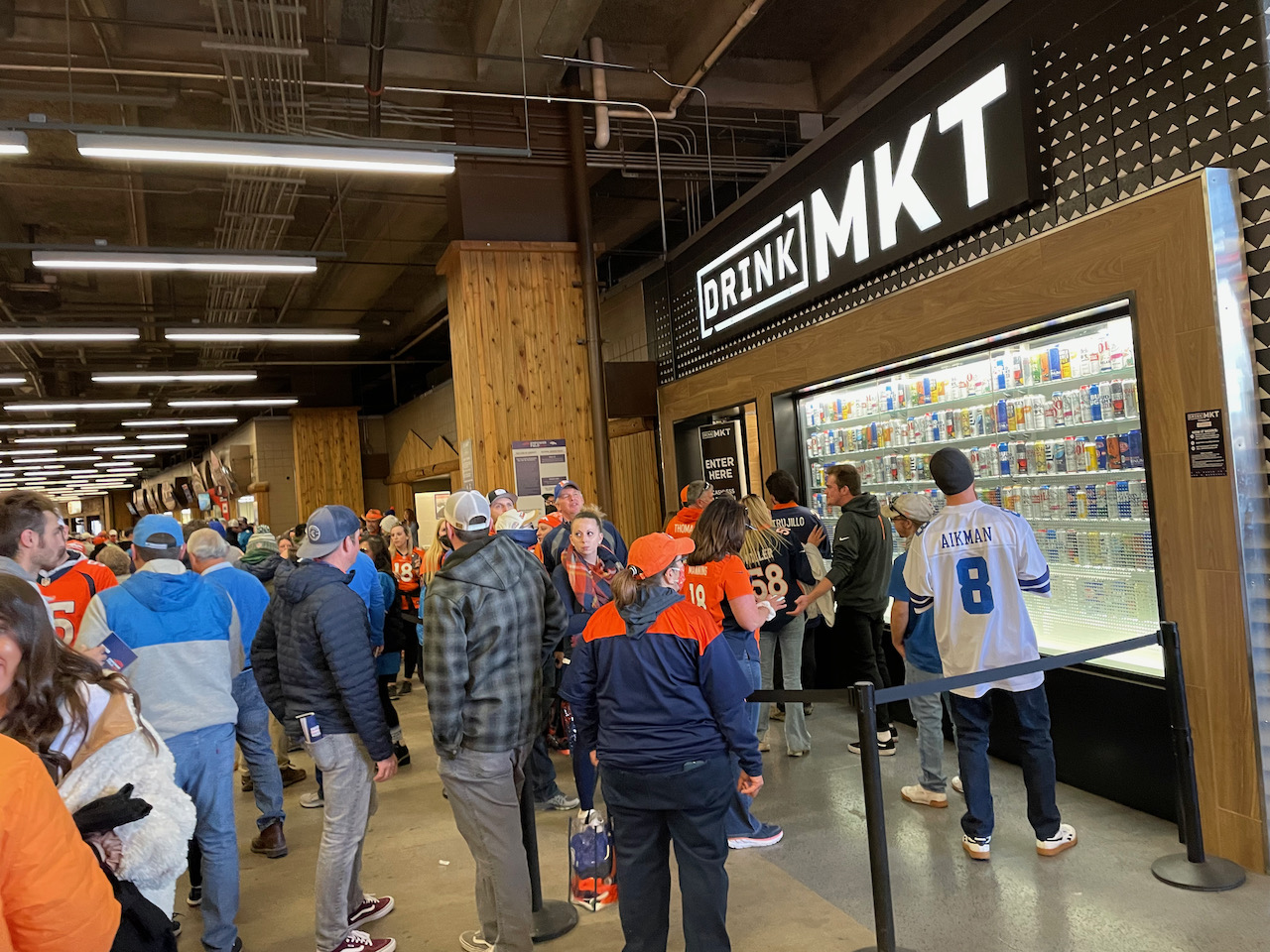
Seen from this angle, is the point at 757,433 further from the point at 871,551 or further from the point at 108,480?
the point at 108,480

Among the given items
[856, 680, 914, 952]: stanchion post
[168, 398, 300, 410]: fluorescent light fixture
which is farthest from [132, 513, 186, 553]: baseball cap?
[168, 398, 300, 410]: fluorescent light fixture

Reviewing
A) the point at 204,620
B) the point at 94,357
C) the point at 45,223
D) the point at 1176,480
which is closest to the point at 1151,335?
the point at 1176,480

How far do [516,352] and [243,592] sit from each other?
176 inches

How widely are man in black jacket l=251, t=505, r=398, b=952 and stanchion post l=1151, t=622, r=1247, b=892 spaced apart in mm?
2858

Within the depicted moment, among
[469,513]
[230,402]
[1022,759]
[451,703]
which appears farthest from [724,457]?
[230,402]

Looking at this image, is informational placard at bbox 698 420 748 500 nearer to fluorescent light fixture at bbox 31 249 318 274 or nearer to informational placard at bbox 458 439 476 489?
informational placard at bbox 458 439 476 489

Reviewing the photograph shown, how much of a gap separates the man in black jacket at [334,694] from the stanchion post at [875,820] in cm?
158

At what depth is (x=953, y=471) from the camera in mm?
3553

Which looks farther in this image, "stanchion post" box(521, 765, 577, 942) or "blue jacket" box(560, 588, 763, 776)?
"stanchion post" box(521, 765, 577, 942)

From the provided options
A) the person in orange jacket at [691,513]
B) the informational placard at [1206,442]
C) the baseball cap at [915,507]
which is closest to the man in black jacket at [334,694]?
the person in orange jacket at [691,513]

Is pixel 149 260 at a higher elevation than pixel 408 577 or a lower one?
higher

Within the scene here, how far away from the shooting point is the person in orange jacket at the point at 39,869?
1250mm

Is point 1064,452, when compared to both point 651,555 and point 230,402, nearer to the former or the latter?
point 651,555

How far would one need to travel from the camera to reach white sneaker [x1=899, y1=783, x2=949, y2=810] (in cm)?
412
